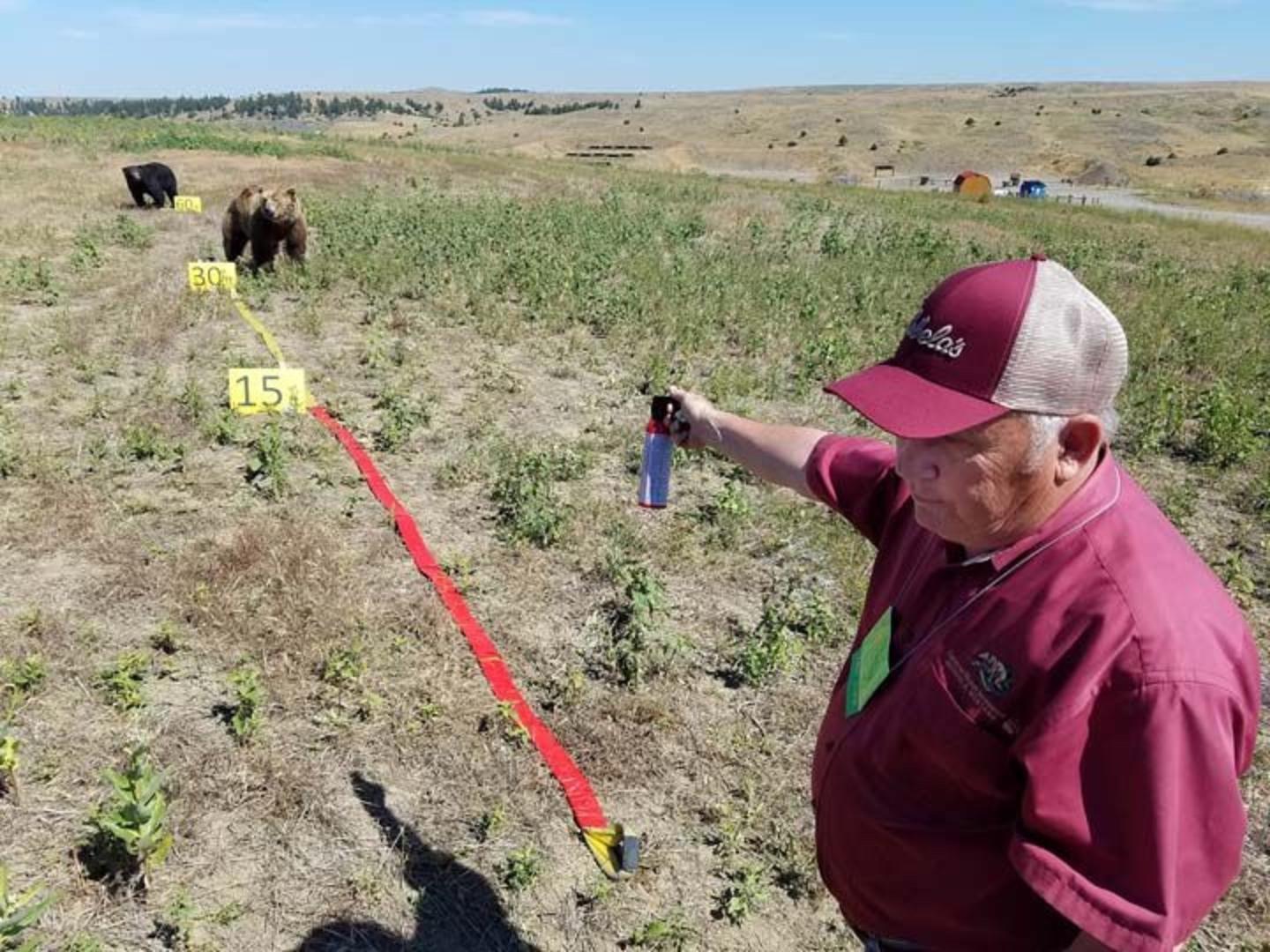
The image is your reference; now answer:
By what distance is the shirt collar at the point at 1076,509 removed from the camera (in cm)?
123

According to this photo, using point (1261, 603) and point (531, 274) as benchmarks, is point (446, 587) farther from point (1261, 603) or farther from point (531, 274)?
point (531, 274)

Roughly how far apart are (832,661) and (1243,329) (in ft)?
26.9

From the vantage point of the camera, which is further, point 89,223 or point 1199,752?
point 89,223

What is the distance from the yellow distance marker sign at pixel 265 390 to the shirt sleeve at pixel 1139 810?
570cm

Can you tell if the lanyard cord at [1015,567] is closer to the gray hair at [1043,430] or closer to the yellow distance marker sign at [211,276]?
the gray hair at [1043,430]

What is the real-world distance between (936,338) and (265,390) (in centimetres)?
553


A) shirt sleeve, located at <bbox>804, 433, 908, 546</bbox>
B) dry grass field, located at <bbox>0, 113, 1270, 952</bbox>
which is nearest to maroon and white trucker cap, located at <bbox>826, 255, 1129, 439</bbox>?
shirt sleeve, located at <bbox>804, 433, 908, 546</bbox>

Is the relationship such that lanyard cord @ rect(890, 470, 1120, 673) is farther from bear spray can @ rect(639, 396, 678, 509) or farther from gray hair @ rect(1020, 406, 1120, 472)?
bear spray can @ rect(639, 396, 678, 509)

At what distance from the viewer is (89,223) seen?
12.9m

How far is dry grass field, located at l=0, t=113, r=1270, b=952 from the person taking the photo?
273cm

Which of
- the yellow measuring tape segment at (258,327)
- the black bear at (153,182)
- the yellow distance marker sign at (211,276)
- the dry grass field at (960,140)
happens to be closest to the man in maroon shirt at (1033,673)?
the yellow measuring tape segment at (258,327)

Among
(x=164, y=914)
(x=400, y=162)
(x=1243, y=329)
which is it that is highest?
(x=400, y=162)

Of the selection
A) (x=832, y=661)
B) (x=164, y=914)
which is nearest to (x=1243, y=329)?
(x=832, y=661)

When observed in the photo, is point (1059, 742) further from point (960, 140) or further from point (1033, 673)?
point (960, 140)
